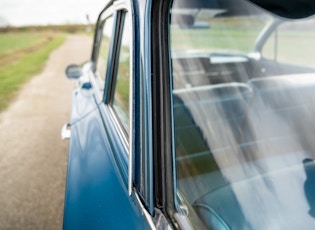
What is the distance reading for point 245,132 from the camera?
3.71 feet

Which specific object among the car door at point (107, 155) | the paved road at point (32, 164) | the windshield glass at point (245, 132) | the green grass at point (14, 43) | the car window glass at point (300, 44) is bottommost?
the green grass at point (14, 43)

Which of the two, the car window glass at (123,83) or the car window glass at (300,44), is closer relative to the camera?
the car window glass at (300,44)

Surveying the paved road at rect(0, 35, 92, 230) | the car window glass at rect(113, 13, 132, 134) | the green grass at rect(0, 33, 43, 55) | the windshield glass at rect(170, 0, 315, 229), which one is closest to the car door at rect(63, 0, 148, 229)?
the car window glass at rect(113, 13, 132, 134)

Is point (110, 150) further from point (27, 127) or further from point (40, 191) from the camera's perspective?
point (27, 127)

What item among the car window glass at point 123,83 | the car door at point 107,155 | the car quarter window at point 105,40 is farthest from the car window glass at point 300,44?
the car quarter window at point 105,40

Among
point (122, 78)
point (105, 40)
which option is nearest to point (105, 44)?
point (105, 40)

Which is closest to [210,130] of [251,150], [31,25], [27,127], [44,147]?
[251,150]

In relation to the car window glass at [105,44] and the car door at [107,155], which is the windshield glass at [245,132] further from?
the car window glass at [105,44]

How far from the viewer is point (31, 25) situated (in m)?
73.9

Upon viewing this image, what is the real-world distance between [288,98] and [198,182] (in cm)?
44

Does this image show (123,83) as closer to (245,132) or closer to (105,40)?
(245,132)

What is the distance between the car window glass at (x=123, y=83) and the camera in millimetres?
1509

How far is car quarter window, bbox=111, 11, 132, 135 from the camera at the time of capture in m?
1.52

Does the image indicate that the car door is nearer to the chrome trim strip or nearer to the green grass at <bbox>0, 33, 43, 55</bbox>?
the chrome trim strip
